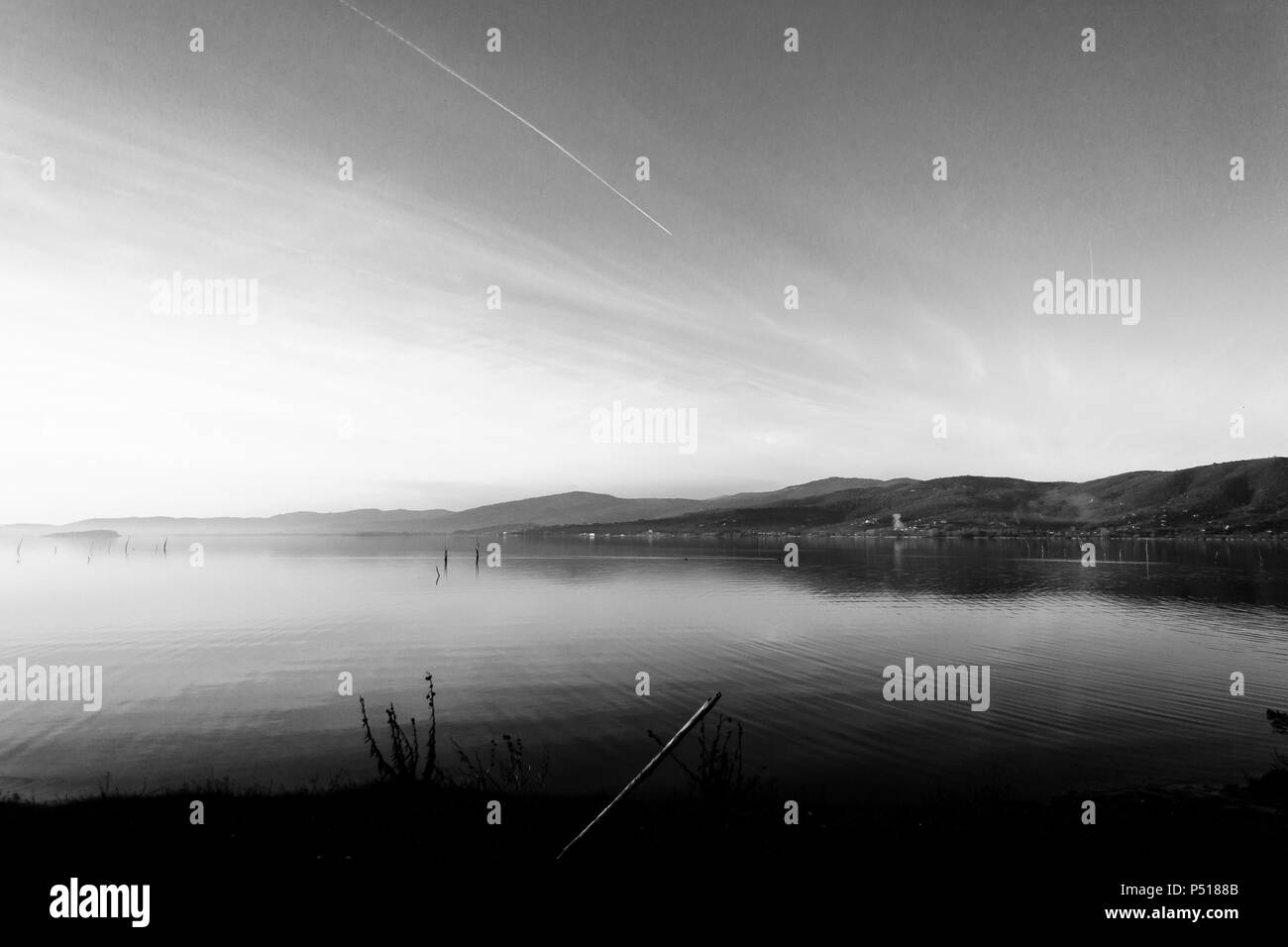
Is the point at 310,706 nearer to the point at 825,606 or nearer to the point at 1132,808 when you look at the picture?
the point at 1132,808

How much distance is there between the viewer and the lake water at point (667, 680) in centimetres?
2030

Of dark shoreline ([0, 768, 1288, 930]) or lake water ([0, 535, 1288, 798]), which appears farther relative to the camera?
lake water ([0, 535, 1288, 798])

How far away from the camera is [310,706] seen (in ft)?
90.4

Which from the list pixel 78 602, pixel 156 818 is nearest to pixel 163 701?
pixel 156 818

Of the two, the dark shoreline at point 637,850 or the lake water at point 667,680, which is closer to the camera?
the dark shoreline at point 637,850

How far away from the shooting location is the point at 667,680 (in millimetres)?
33000

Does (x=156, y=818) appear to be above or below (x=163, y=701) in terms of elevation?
above

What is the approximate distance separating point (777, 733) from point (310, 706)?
19.2m

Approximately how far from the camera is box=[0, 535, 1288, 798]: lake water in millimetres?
20297

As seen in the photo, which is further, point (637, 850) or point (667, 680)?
point (667, 680)

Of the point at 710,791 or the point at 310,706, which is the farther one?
the point at 310,706
